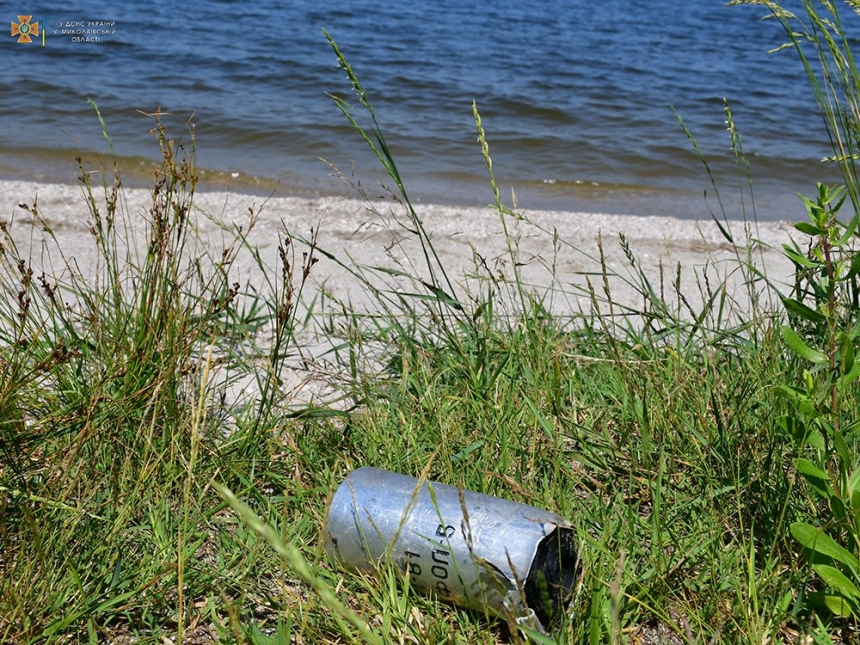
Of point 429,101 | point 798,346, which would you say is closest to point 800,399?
point 798,346

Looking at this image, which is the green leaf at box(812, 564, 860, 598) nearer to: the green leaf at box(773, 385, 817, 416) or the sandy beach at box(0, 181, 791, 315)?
the green leaf at box(773, 385, 817, 416)

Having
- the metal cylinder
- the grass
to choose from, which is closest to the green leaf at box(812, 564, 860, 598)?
the grass

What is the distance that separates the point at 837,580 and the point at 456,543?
0.70 m

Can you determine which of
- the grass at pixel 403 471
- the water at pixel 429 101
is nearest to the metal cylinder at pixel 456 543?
the grass at pixel 403 471

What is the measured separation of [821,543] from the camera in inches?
61.8

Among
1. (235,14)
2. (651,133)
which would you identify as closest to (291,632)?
(651,133)

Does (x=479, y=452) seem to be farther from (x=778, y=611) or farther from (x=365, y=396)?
A: (x=778, y=611)

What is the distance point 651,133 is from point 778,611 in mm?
7229

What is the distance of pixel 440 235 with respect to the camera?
16.4 ft

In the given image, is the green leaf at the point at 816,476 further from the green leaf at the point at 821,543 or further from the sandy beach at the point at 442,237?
the sandy beach at the point at 442,237

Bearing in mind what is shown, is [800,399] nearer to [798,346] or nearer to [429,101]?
[798,346]

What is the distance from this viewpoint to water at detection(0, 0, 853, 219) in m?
7.05

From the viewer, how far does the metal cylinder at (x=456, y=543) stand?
164 centimetres

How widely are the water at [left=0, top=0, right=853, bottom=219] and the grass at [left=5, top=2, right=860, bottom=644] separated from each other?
423 centimetres
